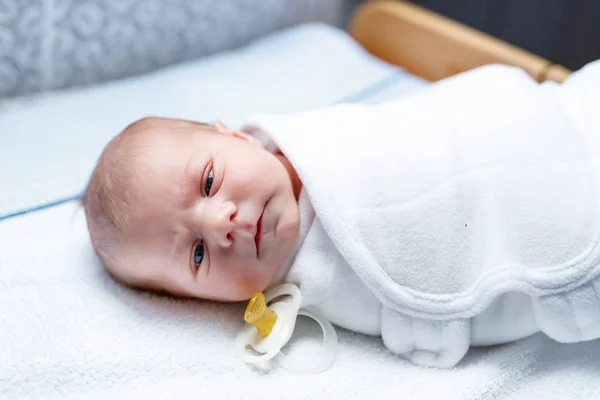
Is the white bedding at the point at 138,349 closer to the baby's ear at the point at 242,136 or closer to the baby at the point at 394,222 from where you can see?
the baby at the point at 394,222

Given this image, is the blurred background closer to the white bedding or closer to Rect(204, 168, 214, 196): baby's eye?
the white bedding

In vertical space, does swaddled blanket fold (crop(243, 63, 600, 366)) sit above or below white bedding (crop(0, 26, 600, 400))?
above

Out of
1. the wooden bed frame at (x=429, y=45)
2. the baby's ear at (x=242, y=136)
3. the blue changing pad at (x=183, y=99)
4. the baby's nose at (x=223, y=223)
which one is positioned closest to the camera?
the baby's nose at (x=223, y=223)

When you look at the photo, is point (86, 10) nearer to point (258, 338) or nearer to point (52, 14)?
point (52, 14)

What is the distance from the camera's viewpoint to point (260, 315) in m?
0.81

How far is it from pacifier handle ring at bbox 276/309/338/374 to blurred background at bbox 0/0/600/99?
2.44 feet

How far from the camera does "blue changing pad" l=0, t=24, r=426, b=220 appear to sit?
109 centimetres

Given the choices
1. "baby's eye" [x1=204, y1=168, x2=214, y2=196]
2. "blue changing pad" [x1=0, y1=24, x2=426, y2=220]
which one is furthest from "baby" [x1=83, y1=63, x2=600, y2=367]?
"blue changing pad" [x1=0, y1=24, x2=426, y2=220]

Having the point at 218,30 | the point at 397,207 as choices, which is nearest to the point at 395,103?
the point at 397,207

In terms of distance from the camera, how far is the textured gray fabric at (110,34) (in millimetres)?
1218

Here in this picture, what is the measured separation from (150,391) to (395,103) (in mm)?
510

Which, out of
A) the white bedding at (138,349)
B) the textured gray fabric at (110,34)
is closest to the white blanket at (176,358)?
the white bedding at (138,349)

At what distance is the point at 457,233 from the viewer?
818 millimetres

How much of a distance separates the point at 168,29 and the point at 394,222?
0.79 metres
